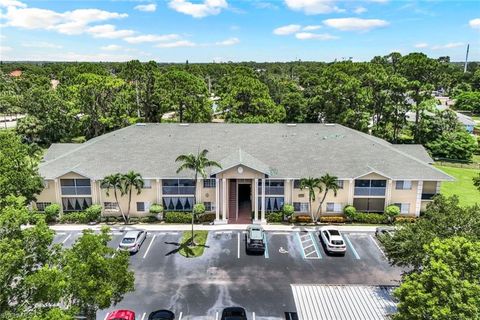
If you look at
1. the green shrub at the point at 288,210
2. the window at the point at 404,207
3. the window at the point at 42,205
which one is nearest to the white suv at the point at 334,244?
the green shrub at the point at 288,210

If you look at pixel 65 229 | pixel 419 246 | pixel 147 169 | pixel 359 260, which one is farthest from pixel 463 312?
pixel 65 229

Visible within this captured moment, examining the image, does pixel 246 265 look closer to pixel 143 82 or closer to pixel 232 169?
pixel 232 169

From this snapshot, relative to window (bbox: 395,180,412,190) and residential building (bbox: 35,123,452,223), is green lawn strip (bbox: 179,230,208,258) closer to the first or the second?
residential building (bbox: 35,123,452,223)

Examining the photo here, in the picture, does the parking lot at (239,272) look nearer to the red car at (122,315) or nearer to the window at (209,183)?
the red car at (122,315)

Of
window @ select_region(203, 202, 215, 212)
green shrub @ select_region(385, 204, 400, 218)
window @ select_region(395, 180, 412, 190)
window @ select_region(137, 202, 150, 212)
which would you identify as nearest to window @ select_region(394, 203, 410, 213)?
green shrub @ select_region(385, 204, 400, 218)

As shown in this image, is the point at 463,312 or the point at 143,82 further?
the point at 143,82

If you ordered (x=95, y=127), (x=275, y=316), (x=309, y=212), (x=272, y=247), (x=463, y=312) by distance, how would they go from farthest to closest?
(x=95, y=127) < (x=309, y=212) < (x=272, y=247) < (x=275, y=316) < (x=463, y=312)

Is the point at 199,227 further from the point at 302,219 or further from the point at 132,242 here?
the point at 302,219

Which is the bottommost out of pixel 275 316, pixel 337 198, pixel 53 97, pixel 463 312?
pixel 275 316
